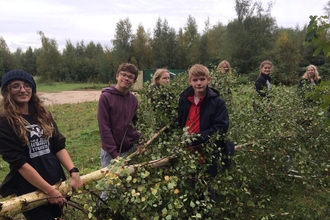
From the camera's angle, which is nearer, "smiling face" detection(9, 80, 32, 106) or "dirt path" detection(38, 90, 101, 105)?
"smiling face" detection(9, 80, 32, 106)

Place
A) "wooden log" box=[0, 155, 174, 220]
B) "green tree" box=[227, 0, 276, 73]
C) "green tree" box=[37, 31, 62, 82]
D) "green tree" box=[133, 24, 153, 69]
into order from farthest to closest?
"green tree" box=[37, 31, 62, 82] < "green tree" box=[133, 24, 153, 69] < "green tree" box=[227, 0, 276, 73] < "wooden log" box=[0, 155, 174, 220]

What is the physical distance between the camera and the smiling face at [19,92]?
6.64ft

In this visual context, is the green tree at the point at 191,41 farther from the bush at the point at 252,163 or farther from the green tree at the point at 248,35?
the bush at the point at 252,163

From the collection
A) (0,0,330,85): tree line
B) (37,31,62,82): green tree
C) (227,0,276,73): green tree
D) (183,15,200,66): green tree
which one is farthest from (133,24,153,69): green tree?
(37,31,62,82): green tree

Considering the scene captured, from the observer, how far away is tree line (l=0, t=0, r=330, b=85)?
24.1 m

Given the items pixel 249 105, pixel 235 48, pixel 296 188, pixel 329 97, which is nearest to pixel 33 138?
pixel 329 97

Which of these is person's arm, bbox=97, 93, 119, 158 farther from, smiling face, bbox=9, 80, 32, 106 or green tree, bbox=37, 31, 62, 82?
green tree, bbox=37, 31, 62, 82

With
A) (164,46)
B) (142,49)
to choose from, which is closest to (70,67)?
(142,49)

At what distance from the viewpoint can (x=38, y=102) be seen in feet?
7.12

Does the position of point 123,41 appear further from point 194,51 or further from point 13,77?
point 13,77

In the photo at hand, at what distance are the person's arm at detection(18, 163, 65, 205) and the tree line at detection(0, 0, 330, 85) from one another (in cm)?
1952

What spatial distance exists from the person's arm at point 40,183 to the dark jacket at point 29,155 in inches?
1.6

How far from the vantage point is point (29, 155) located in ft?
6.56

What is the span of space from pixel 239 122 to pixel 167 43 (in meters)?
30.2
